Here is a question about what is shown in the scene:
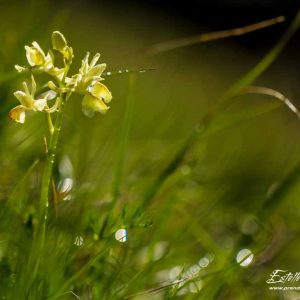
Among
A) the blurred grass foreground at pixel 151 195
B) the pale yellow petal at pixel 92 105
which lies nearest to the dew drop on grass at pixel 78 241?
the blurred grass foreground at pixel 151 195

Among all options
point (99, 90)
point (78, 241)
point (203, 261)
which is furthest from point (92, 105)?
point (203, 261)

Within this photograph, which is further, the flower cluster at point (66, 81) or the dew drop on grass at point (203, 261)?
the dew drop on grass at point (203, 261)

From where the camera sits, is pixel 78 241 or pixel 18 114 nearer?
pixel 18 114

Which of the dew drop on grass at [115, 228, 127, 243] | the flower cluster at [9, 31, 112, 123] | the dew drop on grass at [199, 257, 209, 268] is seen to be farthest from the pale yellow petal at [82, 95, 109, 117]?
the dew drop on grass at [199, 257, 209, 268]

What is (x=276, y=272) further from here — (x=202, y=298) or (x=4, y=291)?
(x=4, y=291)

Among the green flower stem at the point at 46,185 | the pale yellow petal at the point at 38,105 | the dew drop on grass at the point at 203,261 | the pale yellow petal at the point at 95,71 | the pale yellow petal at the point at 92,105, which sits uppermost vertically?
the pale yellow petal at the point at 95,71

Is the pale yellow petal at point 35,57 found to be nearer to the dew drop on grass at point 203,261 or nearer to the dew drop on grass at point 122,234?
the dew drop on grass at point 122,234

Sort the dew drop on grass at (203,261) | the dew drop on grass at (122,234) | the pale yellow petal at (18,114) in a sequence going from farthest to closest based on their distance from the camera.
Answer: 1. the dew drop on grass at (203,261)
2. the dew drop on grass at (122,234)
3. the pale yellow petal at (18,114)

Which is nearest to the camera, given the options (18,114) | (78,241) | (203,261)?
(18,114)

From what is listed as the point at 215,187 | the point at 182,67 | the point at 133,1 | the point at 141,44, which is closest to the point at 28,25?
the point at 215,187

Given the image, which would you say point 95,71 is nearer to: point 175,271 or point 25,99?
point 25,99
